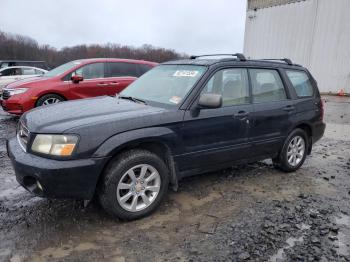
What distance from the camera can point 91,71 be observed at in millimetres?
8750

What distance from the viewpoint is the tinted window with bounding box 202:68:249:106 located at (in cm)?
414

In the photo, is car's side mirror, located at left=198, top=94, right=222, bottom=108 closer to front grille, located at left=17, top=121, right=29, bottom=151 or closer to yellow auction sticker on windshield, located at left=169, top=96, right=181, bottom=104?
yellow auction sticker on windshield, located at left=169, top=96, right=181, bottom=104

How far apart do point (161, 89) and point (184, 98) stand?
512mm

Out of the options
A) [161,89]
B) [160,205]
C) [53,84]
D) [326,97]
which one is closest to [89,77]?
[53,84]

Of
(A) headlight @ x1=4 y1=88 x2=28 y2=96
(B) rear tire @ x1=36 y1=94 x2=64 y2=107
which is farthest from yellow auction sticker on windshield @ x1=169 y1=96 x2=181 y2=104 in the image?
(A) headlight @ x1=4 y1=88 x2=28 y2=96

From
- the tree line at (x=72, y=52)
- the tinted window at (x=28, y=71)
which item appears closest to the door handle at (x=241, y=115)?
the tinted window at (x=28, y=71)

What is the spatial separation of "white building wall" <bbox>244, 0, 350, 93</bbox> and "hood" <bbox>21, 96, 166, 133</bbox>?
50.2 ft

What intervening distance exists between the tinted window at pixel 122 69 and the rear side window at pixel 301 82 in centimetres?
508

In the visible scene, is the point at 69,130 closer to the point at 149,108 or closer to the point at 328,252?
the point at 149,108

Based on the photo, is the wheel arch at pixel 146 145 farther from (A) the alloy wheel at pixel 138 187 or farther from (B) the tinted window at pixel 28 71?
(B) the tinted window at pixel 28 71

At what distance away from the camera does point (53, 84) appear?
823 centimetres

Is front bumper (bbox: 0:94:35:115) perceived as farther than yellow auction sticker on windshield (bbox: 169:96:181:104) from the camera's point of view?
Yes

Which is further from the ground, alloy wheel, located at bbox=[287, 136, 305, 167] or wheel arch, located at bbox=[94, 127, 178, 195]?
wheel arch, located at bbox=[94, 127, 178, 195]

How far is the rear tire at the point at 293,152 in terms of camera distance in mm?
5086
